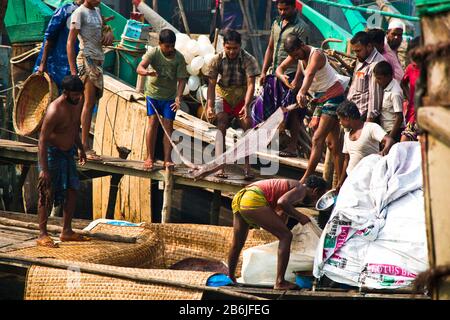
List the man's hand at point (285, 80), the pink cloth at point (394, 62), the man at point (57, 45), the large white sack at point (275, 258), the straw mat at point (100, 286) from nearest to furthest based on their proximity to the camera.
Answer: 1. the straw mat at point (100, 286)
2. the large white sack at point (275, 258)
3. the pink cloth at point (394, 62)
4. the man's hand at point (285, 80)
5. the man at point (57, 45)

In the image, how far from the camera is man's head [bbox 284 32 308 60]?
32.9ft

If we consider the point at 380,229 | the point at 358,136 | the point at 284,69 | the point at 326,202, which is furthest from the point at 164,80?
the point at 380,229

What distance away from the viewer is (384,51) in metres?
10.5

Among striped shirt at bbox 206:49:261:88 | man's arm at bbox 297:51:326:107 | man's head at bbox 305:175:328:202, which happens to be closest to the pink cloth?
man's arm at bbox 297:51:326:107

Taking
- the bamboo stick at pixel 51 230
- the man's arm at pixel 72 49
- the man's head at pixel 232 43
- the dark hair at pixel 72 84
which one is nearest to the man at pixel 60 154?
the dark hair at pixel 72 84

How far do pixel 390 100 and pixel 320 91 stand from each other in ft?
2.87

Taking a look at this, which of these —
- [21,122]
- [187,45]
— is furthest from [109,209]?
[187,45]

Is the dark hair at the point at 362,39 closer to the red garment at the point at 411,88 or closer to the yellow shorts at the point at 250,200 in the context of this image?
the red garment at the point at 411,88

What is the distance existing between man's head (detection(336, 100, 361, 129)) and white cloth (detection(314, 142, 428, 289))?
0.73m

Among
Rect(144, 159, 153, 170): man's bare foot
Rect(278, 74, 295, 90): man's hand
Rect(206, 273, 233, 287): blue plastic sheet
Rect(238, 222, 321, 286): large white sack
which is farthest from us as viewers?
Rect(144, 159, 153, 170): man's bare foot

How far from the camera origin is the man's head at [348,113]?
30.5ft

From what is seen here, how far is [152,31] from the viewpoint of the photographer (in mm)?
15609

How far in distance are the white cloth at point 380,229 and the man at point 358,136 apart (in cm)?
63

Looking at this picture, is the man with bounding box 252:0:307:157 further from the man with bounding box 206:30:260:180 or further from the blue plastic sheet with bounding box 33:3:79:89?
the blue plastic sheet with bounding box 33:3:79:89
